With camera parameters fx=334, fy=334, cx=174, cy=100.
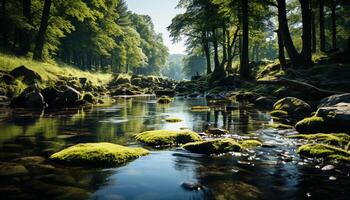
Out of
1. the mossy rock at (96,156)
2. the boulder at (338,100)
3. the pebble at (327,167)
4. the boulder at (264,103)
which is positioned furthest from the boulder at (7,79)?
the pebble at (327,167)

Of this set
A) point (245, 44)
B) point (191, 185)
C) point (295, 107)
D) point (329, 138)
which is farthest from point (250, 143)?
point (245, 44)

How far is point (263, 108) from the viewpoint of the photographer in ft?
61.9

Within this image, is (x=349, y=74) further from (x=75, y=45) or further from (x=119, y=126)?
(x=75, y=45)

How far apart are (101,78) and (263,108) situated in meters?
33.9

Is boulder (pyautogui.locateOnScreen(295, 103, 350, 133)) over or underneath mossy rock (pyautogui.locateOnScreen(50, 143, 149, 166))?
over

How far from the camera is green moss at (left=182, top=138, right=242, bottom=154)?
27.2 feet

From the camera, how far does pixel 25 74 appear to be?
25.8 metres

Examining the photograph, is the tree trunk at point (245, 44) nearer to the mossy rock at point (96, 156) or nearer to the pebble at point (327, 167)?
the mossy rock at point (96, 156)

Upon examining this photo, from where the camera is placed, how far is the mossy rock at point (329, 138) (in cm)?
888

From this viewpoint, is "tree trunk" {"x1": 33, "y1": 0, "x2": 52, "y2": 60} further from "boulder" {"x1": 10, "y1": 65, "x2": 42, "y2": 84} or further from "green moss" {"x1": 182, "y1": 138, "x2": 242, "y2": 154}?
"green moss" {"x1": 182, "y1": 138, "x2": 242, "y2": 154}

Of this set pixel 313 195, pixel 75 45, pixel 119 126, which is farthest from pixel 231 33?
pixel 313 195

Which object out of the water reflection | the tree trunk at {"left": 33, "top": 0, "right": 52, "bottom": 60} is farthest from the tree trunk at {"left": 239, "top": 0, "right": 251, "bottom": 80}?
the water reflection

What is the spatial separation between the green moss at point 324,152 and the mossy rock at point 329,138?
1.31 metres

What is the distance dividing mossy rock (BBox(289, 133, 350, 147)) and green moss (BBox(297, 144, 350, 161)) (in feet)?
4.30
